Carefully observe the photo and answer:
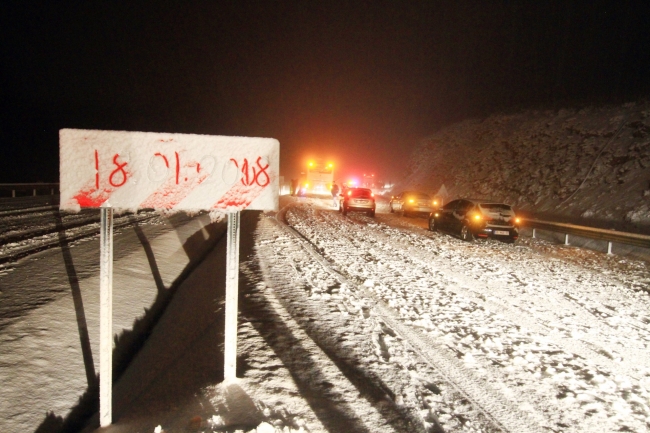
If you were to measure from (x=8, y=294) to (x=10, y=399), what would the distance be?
2952 mm

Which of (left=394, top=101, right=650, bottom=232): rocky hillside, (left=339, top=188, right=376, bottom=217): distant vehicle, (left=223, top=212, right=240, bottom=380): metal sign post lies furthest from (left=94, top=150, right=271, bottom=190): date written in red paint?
(left=339, top=188, right=376, bottom=217): distant vehicle

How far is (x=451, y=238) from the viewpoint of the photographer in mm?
16641

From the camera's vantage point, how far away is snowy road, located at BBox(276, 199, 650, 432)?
13.3 ft

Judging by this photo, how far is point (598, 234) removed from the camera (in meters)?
14.7

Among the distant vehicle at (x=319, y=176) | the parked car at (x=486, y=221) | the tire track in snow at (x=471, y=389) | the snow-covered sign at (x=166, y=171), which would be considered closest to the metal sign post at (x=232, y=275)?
the snow-covered sign at (x=166, y=171)

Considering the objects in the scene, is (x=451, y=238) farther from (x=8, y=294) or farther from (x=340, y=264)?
(x=8, y=294)

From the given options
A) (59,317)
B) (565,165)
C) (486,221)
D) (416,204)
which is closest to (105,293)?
(59,317)

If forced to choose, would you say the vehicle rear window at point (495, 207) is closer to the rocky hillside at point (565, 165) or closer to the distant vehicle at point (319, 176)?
the rocky hillside at point (565, 165)

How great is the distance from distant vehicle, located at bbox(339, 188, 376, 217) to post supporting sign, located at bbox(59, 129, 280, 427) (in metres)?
20.8

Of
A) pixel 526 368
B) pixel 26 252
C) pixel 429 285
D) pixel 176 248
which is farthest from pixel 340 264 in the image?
pixel 26 252

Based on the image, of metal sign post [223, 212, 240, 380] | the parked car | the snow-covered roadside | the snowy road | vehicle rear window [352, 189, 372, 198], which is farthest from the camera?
vehicle rear window [352, 189, 372, 198]

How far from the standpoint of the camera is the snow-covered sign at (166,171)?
338 centimetres

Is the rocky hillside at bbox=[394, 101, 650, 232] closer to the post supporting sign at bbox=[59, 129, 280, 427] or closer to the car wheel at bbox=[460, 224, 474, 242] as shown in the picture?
the car wheel at bbox=[460, 224, 474, 242]

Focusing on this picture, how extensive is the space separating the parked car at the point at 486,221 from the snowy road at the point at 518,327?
249 centimetres
